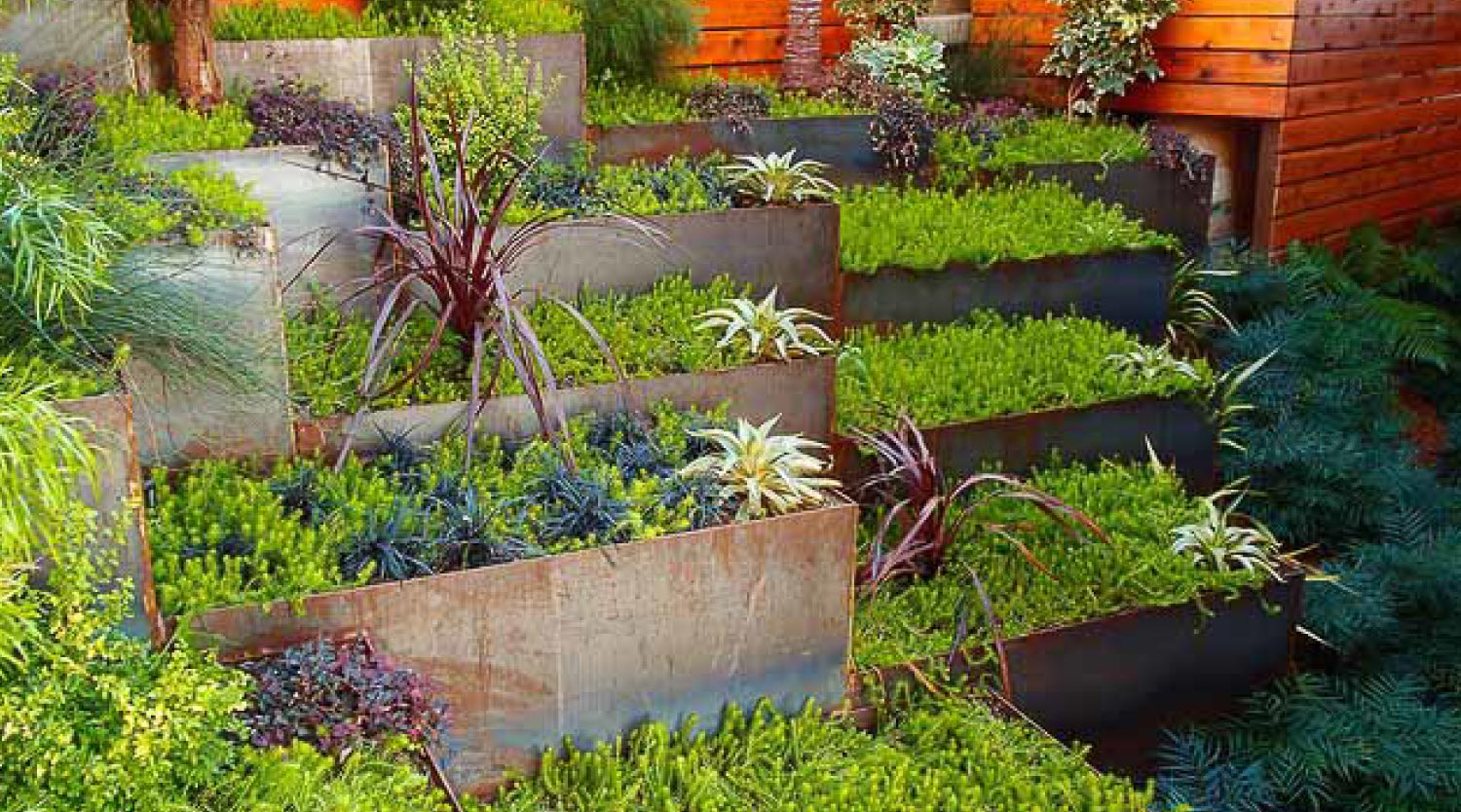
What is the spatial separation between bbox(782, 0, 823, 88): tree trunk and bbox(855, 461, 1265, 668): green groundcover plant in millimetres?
2550

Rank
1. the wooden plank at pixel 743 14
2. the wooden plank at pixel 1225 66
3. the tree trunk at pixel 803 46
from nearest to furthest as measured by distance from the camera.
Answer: the tree trunk at pixel 803 46
the wooden plank at pixel 1225 66
the wooden plank at pixel 743 14

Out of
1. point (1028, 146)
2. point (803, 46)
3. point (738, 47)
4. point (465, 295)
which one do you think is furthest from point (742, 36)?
point (465, 295)

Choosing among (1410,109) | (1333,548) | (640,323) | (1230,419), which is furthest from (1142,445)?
(1410,109)

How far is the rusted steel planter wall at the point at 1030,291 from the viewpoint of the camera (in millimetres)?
4660

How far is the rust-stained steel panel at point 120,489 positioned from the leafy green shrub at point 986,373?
2079mm

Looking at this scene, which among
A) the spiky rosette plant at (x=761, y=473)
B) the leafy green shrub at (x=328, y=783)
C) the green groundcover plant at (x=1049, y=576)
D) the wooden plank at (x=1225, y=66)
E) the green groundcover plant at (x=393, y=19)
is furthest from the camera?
the wooden plank at (x=1225, y=66)

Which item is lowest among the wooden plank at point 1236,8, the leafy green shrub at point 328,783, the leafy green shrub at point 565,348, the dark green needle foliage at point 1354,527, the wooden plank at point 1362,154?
the dark green needle foliage at point 1354,527

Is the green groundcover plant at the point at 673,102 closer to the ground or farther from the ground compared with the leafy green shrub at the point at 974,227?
farther from the ground

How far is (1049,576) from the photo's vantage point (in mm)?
3664

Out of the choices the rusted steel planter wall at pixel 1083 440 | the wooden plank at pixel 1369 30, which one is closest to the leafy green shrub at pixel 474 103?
the rusted steel planter wall at pixel 1083 440

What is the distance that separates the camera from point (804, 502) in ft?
9.98

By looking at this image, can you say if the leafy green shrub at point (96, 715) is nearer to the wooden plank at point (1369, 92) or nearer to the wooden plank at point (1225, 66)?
the wooden plank at point (1225, 66)

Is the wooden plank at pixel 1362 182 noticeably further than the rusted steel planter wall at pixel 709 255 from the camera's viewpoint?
Yes

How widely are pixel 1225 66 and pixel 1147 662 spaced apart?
12.4 ft
